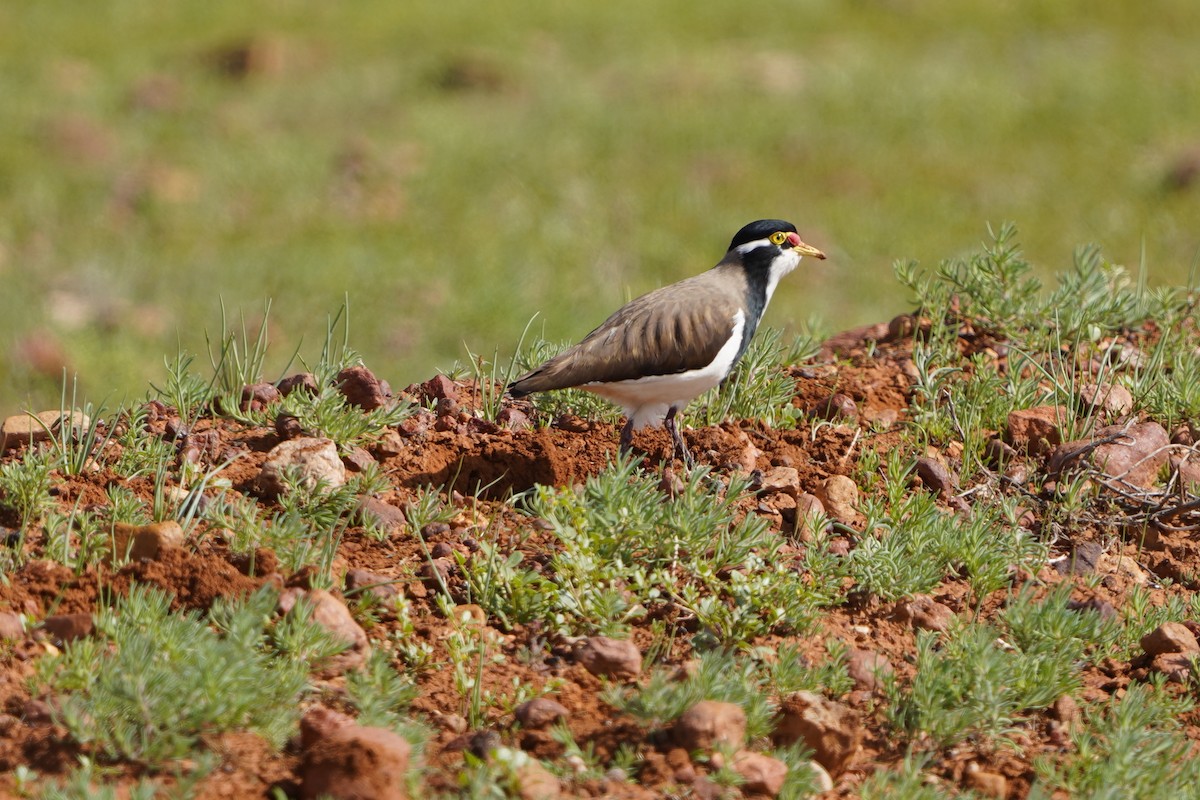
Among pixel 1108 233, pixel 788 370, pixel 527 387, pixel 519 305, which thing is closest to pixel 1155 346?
pixel 788 370

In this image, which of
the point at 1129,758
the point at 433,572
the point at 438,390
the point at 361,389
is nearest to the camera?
the point at 1129,758

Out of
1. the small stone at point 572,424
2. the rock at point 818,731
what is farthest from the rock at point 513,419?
the rock at point 818,731

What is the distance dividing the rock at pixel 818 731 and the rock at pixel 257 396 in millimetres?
2840

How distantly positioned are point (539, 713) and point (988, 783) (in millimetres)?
1398

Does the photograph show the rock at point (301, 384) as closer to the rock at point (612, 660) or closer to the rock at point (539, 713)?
the rock at point (612, 660)

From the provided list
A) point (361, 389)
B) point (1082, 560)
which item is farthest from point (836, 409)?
point (361, 389)

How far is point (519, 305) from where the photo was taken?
45.2 ft

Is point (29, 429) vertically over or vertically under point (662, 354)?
under

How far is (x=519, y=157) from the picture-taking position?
16984 millimetres

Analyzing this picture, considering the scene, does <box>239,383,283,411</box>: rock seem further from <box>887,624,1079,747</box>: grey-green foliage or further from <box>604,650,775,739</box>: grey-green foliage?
<box>887,624,1079,747</box>: grey-green foliage

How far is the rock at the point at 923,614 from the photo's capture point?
5.33 meters

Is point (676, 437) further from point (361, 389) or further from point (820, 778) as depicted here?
point (820, 778)

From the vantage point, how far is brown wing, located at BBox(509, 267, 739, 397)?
6027 millimetres

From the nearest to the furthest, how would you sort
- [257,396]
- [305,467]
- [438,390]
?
[305,467], [257,396], [438,390]
